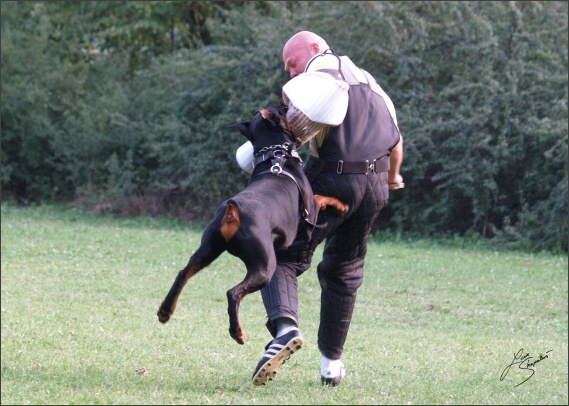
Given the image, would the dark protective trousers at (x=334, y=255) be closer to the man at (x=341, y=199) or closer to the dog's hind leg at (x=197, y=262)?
the man at (x=341, y=199)

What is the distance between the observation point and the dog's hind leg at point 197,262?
421cm

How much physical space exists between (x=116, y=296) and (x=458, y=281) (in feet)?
14.4

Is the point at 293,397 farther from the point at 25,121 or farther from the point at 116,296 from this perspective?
the point at 25,121

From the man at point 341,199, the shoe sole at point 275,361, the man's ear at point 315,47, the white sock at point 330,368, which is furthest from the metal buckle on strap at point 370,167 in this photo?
the white sock at point 330,368

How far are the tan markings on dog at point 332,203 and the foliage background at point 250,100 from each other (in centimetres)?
949

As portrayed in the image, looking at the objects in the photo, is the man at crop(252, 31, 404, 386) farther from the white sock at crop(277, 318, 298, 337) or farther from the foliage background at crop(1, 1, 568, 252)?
the foliage background at crop(1, 1, 568, 252)

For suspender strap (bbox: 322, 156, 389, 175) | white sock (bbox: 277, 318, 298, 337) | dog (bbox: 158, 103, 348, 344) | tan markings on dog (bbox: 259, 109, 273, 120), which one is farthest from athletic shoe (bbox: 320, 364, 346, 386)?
tan markings on dog (bbox: 259, 109, 273, 120)

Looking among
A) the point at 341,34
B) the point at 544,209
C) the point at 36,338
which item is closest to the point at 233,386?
the point at 36,338

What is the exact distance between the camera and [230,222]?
420cm

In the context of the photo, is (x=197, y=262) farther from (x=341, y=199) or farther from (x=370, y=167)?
(x=370, y=167)

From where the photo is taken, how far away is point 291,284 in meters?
5.03

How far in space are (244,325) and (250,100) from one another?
29.8 ft

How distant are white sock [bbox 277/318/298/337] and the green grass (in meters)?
0.35

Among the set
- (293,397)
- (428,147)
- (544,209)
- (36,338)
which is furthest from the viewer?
(428,147)
